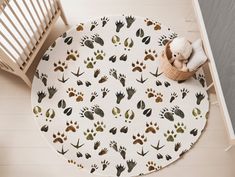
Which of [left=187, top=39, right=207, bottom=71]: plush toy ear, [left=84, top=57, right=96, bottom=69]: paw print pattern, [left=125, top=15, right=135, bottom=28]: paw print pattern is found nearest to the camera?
[left=187, top=39, right=207, bottom=71]: plush toy ear

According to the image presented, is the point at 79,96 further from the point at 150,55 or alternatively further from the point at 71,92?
the point at 150,55

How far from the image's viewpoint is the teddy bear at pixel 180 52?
5.42ft

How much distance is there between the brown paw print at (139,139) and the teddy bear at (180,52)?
0.44m

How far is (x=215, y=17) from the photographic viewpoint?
155 cm

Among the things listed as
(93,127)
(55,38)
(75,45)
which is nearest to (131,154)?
(93,127)

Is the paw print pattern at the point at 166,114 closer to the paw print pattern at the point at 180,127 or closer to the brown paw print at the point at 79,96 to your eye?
the paw print pattern at the point at 180,127

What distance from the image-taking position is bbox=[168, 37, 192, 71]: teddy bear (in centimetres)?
165

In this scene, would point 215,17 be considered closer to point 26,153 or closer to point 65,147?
point 65,147

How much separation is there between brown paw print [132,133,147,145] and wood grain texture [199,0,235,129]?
489 millimetres

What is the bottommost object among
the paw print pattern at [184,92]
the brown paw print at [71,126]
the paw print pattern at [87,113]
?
the paw print pattern at [184,92]

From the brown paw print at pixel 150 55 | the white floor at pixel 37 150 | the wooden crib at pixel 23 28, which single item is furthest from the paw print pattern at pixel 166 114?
the wooden crib at pixel 23 28

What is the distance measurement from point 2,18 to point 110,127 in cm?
81

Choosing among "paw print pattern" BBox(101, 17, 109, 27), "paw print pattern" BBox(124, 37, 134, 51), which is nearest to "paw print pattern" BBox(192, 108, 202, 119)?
"paw print pattern" BBox(124, 37, 134, 51)

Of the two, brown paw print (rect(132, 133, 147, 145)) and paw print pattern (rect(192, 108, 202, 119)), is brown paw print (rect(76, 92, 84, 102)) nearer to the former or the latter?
brown paw print (rect(132, 133, 147, 145))
